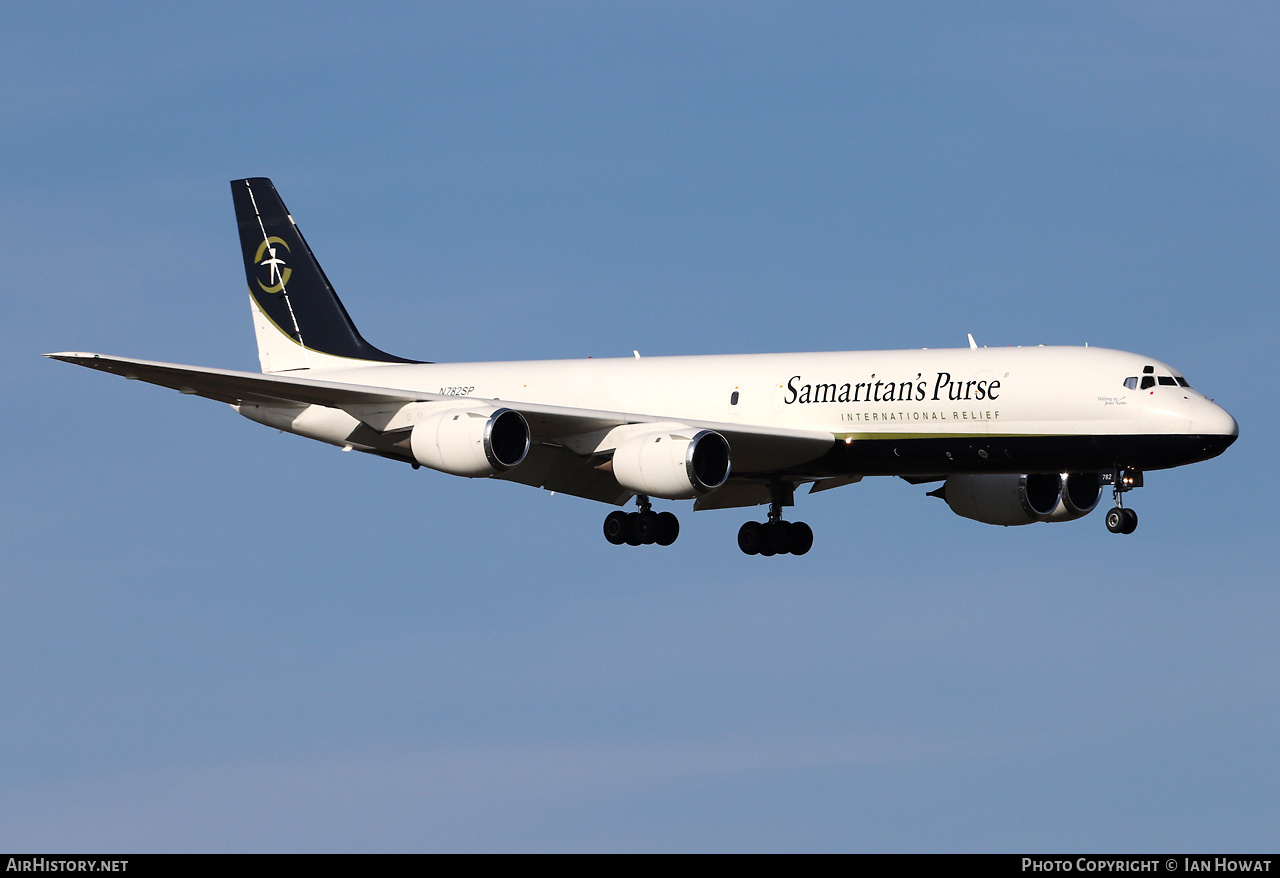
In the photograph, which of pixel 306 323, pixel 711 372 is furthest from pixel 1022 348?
pixel 306 323

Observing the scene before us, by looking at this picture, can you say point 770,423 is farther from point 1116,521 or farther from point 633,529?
point 1116,521

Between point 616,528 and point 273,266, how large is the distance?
1304 centimetres

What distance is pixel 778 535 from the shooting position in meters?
40.9

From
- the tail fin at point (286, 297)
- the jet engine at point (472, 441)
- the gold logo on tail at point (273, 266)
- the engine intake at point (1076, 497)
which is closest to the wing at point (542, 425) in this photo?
the jet engine at point (472, 441)

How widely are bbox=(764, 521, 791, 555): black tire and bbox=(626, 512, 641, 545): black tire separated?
3.45m

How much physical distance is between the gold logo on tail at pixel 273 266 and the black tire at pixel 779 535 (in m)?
Result: 14.6

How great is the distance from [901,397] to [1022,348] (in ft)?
8.68

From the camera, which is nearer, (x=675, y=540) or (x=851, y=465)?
(x=851, y=465)

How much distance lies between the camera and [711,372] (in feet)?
128

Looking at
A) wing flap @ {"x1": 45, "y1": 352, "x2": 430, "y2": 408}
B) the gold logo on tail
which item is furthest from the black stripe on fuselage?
the gold logo on tail

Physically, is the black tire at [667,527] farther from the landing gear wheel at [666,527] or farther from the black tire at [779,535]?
the black tire at [779,535]

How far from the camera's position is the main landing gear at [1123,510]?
34.7 m
